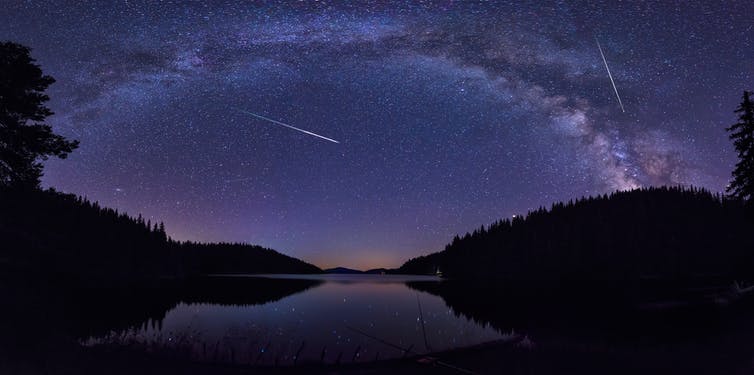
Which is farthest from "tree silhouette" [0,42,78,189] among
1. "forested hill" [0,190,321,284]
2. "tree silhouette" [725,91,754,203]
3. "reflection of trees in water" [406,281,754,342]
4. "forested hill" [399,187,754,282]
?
"forested hill" [399,187,754,282]

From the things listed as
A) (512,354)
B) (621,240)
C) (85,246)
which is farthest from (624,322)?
(85,246)

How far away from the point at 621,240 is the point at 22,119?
439ft

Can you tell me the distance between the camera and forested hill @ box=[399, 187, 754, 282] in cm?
10562

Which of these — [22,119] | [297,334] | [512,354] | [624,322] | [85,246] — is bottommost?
[297,334]

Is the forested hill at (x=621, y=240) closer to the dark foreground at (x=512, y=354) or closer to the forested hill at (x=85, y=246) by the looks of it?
the dark foreground at (x=512, y=354)

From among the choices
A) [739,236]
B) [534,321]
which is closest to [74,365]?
[534,321]

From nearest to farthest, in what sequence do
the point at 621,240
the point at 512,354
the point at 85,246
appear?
the point at 512,354, the point at 85,246, the point at 621,240

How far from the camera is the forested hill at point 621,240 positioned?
10562 cm

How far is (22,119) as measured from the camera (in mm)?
29047

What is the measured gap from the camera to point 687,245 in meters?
113

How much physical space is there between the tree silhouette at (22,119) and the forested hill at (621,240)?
106012mm

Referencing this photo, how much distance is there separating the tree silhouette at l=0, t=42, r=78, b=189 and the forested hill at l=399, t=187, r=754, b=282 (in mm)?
106012

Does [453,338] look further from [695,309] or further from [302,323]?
[695,309]

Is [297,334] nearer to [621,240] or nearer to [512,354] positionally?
[512,354]
